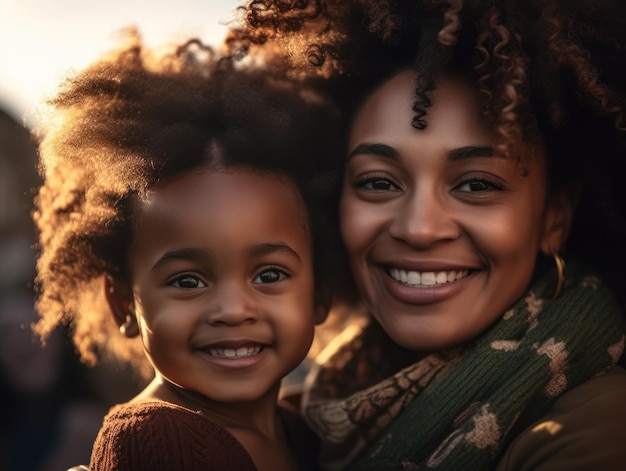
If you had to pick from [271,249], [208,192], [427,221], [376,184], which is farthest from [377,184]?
[208,192]

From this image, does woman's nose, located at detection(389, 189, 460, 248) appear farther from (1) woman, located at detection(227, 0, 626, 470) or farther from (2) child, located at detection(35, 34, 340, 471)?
(2) child, located at detection(35, 34, 340, 471)

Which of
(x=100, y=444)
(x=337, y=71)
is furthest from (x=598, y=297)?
(x=100, y=444)

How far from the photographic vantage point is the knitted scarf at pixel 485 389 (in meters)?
2.31

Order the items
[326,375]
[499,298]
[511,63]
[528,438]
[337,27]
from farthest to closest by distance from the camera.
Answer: [326,375] < [337,27] < [499,298] < [511,63] < [528,438]

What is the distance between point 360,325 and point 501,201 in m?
0.98

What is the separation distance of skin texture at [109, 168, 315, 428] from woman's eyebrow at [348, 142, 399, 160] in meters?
0.31

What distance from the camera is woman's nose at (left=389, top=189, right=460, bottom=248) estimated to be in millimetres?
2479

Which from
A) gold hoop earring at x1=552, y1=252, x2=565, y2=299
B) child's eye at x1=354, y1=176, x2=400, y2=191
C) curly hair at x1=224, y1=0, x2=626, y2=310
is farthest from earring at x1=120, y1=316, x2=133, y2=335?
gold hoop earring at x1=552, y1=252, x2=565, y2=299

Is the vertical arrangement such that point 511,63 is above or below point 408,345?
above

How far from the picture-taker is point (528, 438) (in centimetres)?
222

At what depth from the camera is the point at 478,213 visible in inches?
99.2

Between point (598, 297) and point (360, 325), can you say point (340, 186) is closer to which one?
point (360, 325)

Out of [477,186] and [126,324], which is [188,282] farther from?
[477,186]

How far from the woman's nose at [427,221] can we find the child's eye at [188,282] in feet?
2.15
